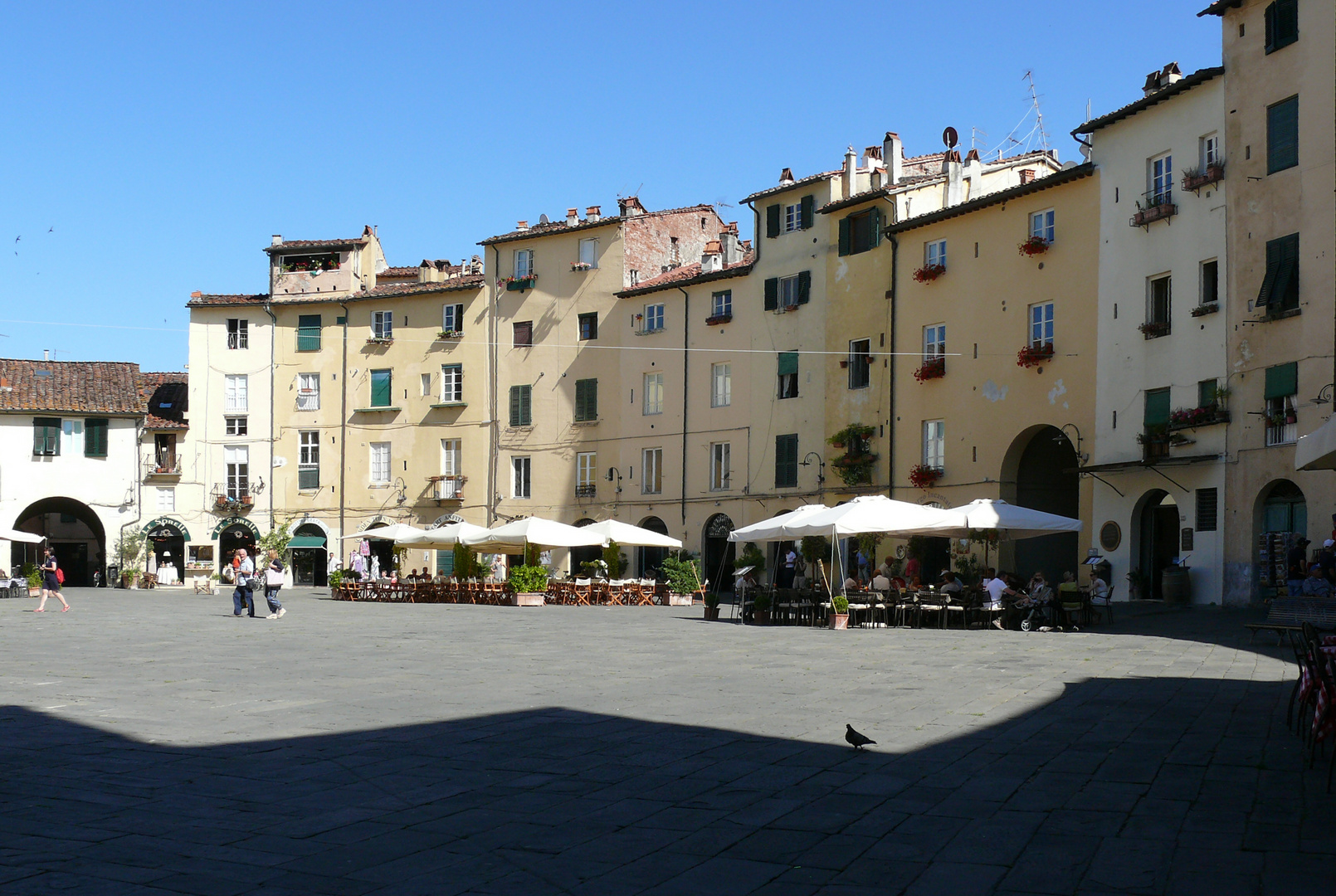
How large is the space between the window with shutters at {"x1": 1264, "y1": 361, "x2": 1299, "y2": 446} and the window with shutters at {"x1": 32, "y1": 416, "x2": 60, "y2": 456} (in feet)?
149

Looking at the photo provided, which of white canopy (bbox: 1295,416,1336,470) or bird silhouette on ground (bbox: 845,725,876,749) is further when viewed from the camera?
white canopy (bbox: 1295,416,1336,470)

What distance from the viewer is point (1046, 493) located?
3638 cm

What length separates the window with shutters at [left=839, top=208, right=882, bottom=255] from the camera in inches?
1607

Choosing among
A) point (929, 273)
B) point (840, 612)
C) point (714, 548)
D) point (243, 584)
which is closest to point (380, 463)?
point (714, 548)

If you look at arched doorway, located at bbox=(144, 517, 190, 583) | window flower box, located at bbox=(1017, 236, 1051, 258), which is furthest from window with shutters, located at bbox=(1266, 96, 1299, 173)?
arched doorway, located at bbox=(144, 517, 190, 583)

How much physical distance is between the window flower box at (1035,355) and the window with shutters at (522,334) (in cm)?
2173

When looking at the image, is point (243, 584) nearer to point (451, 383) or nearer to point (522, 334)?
point (522, 334)

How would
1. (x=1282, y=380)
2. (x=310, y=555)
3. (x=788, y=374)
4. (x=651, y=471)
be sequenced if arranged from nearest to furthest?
(x=1282, y=380) → (x=788, y=374) → (x=651, y=471) → (x=310, y=555)

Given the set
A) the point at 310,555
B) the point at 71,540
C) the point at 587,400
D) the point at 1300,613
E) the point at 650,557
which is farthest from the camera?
the point at 71,540

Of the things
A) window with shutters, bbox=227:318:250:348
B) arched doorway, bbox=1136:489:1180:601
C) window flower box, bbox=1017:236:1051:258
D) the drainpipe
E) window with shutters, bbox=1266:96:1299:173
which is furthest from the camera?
window with shutters, bbox=227:318:250:348

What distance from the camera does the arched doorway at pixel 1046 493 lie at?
1409 inches

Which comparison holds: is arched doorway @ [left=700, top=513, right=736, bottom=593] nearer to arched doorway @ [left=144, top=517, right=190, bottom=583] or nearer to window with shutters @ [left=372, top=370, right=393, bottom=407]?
window with shutters @ [left=372, top=370, right=393, bottom=407]

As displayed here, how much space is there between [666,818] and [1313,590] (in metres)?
16.3

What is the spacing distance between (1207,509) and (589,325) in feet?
85.3
